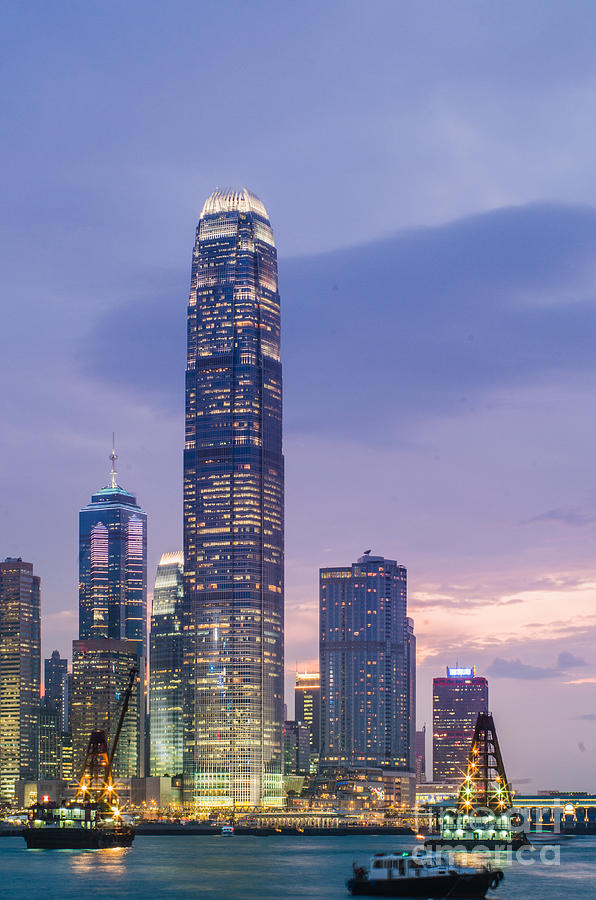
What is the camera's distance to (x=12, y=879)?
632ft

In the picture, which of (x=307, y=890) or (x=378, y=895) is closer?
(x=378, y=895)

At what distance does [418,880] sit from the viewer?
14788 cm

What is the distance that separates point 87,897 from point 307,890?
26.2 meters

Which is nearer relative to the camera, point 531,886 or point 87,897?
point 87,897

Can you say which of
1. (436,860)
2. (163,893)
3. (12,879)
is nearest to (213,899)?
(163,893)

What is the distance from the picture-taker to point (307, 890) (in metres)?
172

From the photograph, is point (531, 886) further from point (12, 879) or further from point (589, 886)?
point (12, 879)

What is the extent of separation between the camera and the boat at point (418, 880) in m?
148

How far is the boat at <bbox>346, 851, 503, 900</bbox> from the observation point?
14788 cm

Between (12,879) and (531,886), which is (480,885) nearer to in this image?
(531,886)

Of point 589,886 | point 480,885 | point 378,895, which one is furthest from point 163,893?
point 589,886

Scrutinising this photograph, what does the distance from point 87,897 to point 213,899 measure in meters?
13.8

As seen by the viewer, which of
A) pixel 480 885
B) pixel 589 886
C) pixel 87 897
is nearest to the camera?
pixel 480 885

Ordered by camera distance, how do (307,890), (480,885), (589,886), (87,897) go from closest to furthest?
(480,885), (87,897), (307,890), (589,886)
